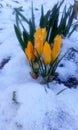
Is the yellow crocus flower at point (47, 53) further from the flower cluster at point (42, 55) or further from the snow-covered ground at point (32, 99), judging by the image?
the snow-covered ground at point (32, 99)

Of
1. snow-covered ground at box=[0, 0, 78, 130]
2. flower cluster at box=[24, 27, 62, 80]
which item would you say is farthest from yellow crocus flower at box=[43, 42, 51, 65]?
snow-covered ground at box=[0, 0, 78, 130]

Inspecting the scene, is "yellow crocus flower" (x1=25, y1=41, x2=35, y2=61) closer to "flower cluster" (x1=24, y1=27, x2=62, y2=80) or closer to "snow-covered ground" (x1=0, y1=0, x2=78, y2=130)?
"flower cluster" (x1=24, y1=27, x2=62, y2=80)

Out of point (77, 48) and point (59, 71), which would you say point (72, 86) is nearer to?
point (59, 71)

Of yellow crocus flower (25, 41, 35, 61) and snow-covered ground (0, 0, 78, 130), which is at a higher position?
yellow crocus flower (25, 41, 35, 61)

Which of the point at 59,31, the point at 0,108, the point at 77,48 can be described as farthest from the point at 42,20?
the point at 0,108

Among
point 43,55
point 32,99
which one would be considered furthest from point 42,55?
point 32,99

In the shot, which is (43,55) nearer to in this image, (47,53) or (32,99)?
(47,53)

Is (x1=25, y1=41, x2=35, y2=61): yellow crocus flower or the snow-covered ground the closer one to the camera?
the snow-covered ground
